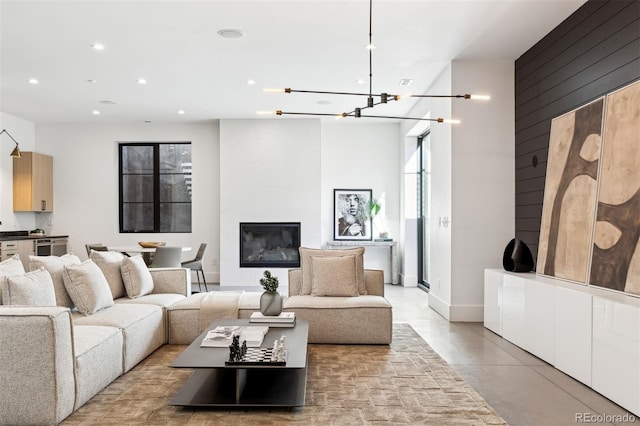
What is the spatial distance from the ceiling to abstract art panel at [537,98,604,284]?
3.54 feet

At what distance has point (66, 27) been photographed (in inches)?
186

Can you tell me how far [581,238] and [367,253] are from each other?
215 inches

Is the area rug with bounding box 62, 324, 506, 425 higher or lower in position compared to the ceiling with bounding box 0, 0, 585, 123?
lower

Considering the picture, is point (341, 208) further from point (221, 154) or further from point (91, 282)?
point (91, 282)

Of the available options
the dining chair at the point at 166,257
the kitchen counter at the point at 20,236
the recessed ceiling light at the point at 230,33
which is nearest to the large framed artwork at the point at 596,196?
the recessed ceiling light at the point at 230,33

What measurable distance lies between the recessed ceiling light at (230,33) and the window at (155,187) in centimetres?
483

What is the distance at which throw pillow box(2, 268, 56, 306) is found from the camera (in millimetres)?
3082

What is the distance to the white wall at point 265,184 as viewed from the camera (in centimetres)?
885

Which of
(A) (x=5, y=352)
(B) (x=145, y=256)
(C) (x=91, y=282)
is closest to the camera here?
(A) (x=5, y=352)

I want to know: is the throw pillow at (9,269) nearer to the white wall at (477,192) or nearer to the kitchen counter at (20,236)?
the white wall at (477,192)

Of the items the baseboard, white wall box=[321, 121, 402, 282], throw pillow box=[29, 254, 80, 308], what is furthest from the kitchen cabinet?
the baseboard

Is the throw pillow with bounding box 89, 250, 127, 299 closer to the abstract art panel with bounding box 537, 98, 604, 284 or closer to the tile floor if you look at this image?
the tile floor

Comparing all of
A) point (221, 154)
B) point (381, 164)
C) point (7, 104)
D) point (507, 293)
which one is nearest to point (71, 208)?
point (7, 104)

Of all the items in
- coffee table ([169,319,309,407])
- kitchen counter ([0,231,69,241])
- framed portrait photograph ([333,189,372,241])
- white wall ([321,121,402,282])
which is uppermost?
white wall ([321,121,402,282])
